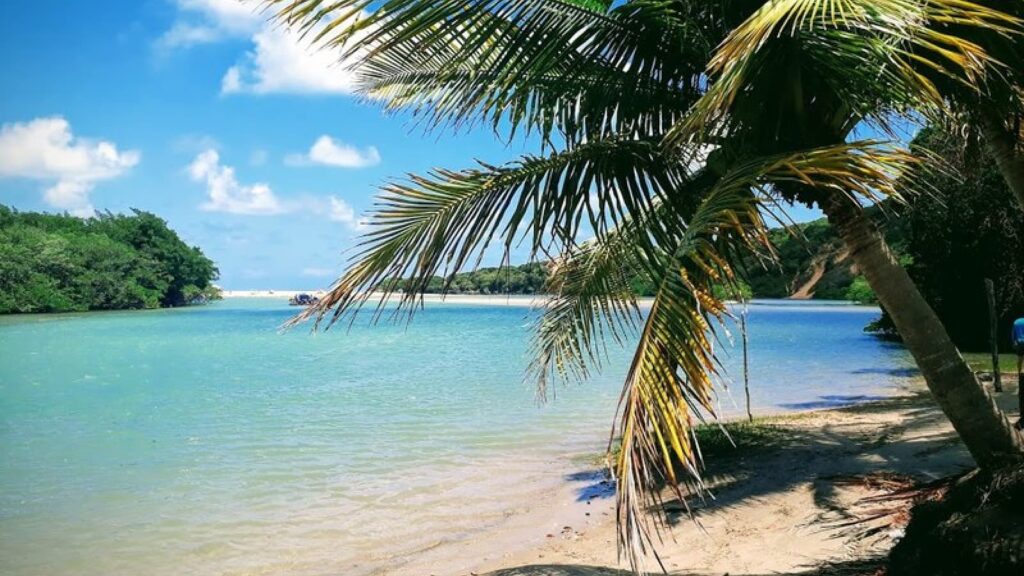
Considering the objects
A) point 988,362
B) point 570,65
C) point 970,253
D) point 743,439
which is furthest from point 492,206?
point 970,253

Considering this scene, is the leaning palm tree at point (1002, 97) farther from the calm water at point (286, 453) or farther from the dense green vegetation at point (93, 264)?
A: the dense green vegetation at point (93, 264)

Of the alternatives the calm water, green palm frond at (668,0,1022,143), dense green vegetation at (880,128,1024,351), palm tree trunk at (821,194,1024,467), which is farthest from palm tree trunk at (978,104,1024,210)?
dense green vegetation at (880,128,1024,351)

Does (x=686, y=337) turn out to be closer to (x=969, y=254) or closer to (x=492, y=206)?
(x=492, y=206)

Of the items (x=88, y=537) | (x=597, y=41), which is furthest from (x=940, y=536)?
(x=88, y=537)

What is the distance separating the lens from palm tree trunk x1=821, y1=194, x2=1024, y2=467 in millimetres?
3906

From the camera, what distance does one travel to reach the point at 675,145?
12.5 ft

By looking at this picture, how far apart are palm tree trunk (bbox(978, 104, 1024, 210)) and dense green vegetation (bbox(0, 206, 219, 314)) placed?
81867 mm

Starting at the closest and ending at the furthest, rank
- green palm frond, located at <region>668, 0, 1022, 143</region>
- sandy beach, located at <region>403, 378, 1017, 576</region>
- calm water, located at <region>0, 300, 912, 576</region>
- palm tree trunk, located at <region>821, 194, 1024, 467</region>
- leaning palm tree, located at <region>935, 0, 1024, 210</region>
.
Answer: green palm frond, located at <region>668, 0, 1022, 143</region>, leaning palm tree, located at <region>935, 0, 1024, 210</region>, palm tree trunk, located at <region>821, 194, 1024, 467</region>, sandy beach, located at <region>403, 378, 1017, 576</region>, calm water, located at <region>0, 300, 912, 576</region>

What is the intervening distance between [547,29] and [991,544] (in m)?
3.31

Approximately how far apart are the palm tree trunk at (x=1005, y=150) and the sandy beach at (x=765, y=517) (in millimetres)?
1933

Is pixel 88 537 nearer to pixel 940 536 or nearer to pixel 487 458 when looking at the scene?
pixel 487 458

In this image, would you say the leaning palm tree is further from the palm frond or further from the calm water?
the calm water

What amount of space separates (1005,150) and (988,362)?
20622 mm

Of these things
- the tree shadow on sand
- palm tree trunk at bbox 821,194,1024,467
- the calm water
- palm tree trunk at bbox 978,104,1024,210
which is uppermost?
palm tree trunk at bbox 978,104,1024,210
